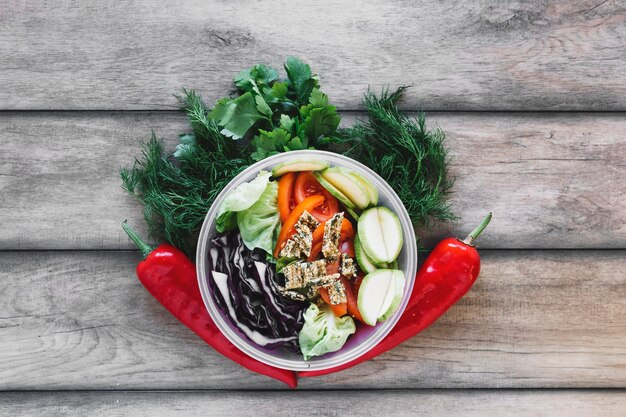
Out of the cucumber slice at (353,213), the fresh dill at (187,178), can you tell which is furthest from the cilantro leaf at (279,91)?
the cucumber slice at (353,213)

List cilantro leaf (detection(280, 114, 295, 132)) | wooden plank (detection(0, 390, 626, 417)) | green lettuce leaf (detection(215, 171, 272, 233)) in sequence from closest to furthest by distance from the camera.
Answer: green lettuce leaf (detection(215, 171, 272, 233)) < cilantro leaf (detection(280, 114, 295, 132)) < wooden plank (detection(0, 390, 626, 417))

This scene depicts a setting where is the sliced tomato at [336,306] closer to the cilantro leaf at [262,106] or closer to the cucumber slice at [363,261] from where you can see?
the cucumber slice at [363,261]

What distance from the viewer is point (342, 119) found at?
1.22 metres

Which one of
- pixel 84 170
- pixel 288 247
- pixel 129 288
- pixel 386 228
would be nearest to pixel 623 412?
pixel 386 228

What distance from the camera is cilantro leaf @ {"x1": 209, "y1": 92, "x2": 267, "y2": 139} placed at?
1145 mm

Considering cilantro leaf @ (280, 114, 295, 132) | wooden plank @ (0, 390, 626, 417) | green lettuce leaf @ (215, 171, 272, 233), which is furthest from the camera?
wooden plank @ (0, 390, 626, 417)

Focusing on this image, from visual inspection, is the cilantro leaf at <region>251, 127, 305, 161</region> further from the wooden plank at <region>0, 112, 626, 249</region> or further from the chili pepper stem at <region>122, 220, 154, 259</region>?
the chili pepper stem at <region>122, 220, 154, 259</region>

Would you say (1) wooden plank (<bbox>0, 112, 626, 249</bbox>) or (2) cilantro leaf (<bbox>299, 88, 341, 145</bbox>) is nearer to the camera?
(2) cilantro leaf (<bbox>299, 88, 341, 145</bbox>)

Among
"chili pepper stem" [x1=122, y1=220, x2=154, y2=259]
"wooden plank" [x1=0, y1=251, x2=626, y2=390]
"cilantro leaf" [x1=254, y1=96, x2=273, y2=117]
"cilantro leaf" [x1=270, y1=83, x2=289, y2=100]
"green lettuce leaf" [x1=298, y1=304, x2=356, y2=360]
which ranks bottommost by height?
"wooden plank" [x1=0, y1=251, x2=626, y2=390]

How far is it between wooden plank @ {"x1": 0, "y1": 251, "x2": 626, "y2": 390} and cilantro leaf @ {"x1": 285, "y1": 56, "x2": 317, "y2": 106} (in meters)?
0.49

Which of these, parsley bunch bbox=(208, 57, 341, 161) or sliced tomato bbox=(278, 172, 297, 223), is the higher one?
parsley bunch bbox=(208, 57, 341, 161)

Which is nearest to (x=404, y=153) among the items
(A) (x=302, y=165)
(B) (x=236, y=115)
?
(A) (x=302, y=165)

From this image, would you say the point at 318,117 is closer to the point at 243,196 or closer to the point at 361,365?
the point at 243,196

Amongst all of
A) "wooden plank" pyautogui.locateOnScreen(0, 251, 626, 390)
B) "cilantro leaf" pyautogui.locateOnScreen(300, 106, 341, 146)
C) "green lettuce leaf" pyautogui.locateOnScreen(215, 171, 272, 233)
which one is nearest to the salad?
"green lettuce leaf" pyautogui.locateOnScreen(215, 171, 272, 233)
